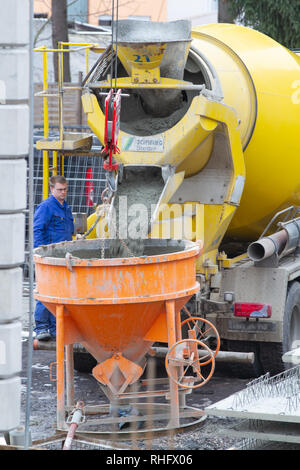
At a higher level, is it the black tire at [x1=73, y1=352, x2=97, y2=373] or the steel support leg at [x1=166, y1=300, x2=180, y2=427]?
the steel support leg at [x1=166, y1=300, x2=180, y2=427]

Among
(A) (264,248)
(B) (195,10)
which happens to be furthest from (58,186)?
(B) (195,10)

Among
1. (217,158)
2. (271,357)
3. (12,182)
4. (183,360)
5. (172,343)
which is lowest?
(271,357)

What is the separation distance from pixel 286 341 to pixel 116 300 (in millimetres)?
2444

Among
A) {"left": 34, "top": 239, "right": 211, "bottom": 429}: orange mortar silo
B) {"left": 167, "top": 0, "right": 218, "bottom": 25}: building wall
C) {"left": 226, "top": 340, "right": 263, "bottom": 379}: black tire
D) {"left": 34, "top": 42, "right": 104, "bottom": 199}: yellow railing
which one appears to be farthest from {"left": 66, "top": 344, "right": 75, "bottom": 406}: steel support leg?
{"left": 167, "top": 0, "right": 218, "bottom": 25}: building wall

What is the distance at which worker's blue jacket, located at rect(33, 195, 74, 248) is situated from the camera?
8281 mm

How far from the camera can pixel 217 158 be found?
7.38 meters

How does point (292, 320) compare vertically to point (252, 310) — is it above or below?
below

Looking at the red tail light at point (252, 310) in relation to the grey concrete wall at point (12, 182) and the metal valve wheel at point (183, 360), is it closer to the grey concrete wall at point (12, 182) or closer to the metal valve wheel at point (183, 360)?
the metal valve wheel at point (183, 360)

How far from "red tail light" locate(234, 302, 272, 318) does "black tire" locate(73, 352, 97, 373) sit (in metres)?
1.54

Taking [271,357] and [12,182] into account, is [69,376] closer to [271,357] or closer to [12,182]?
[271,357]

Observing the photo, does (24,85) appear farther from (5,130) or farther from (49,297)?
(49,297)

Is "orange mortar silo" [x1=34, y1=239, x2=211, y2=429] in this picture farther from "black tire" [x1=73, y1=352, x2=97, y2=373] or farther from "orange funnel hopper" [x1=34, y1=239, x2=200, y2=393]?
"black tire" [x1=73, y1=352, x2=97, y2=373]

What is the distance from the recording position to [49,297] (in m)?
5.79

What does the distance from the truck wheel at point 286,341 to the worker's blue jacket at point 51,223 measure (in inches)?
86.4
